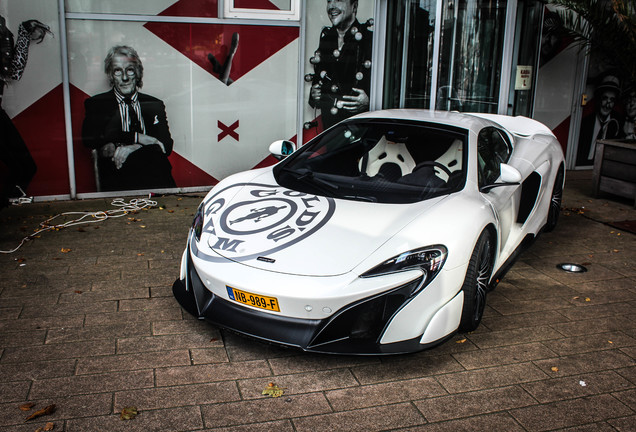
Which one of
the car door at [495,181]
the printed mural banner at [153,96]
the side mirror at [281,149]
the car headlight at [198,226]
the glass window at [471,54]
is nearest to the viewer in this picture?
the car headlight at [198,226]

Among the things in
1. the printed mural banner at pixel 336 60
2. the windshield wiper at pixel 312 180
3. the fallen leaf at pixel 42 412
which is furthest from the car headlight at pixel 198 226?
the printed mural banner at pixel 336 60

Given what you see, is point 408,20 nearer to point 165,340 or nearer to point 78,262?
point 78,262

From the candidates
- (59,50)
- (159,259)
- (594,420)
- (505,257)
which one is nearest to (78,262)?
(159,259)

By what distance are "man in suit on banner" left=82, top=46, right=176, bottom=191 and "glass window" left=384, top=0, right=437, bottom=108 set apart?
3561mm

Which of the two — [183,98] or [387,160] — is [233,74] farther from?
[387,160]

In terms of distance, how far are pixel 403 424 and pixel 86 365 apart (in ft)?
6.44

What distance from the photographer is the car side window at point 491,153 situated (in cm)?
477

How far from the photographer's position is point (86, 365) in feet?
12.2

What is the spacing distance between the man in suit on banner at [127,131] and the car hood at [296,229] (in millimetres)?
3909

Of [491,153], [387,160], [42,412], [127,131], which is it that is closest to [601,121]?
[491,153]

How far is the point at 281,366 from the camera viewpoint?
12.4ft

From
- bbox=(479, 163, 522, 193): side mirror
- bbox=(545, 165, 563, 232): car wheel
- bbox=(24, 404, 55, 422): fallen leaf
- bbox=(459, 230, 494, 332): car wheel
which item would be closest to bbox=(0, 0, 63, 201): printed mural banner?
bbox=(24, 404, 55, 422): fallen leaf

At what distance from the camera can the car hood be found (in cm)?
372

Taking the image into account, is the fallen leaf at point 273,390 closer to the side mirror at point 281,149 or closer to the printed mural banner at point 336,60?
the side mirror at point 281,149
